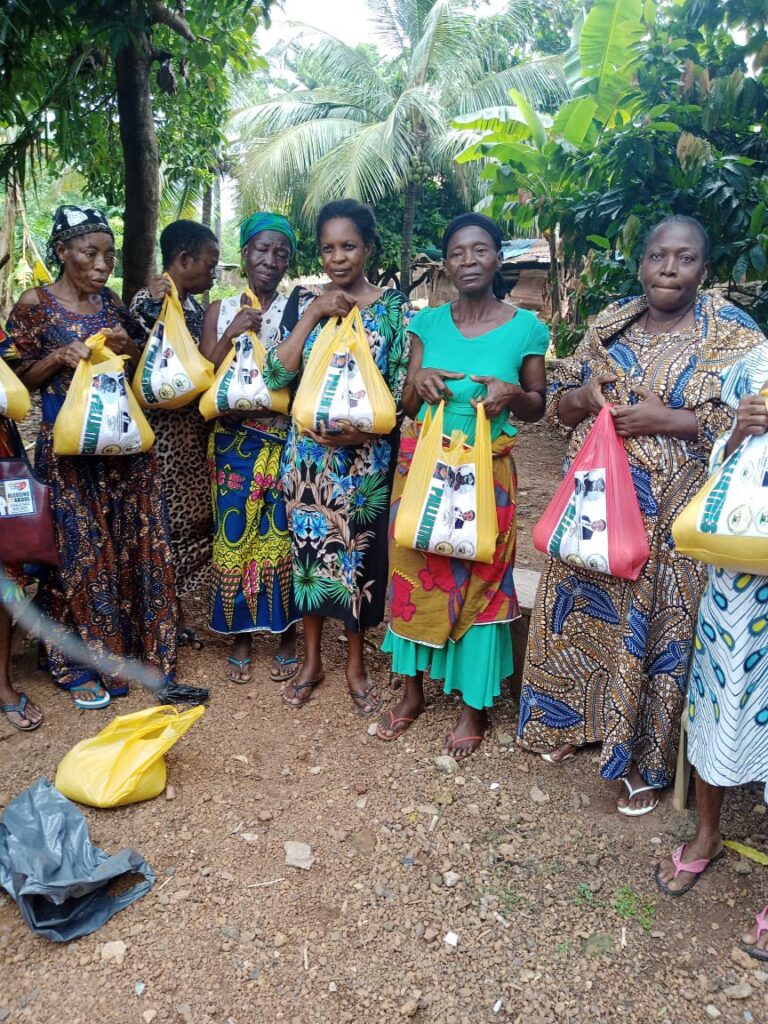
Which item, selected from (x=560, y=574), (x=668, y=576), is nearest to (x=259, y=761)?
(x=560, y=574)

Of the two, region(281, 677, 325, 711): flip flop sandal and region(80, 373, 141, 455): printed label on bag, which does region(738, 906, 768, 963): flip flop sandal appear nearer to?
region(281, 677, 325, 711): flip flop sandal

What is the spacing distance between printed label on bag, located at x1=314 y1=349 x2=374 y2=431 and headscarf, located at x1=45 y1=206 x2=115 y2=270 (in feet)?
3.33

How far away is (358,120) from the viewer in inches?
618

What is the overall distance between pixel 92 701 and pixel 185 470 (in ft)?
3.58

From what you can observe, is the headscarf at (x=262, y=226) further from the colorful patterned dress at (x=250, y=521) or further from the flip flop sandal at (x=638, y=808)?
the flip flop sandal at (x=638, y=808)

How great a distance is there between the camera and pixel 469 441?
2.71m

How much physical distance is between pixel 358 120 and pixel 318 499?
14.8 meters

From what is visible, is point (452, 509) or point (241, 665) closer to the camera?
point (452, 509)

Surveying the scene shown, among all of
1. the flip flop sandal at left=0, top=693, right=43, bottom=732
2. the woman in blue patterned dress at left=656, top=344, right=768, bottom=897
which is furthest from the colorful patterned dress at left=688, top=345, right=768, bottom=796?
the flip flop sandal at left=0, top=693, right=43, bottom=732

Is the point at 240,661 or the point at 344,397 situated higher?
the point at 344,397

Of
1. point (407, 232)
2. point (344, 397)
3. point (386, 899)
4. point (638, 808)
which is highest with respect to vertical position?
point (407, 232)

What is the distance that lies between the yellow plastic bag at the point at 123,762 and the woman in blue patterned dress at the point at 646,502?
136 centimetres

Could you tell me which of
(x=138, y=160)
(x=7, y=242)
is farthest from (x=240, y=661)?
(x=7, y=242)

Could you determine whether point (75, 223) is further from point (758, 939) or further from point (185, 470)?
point (758, 939)
